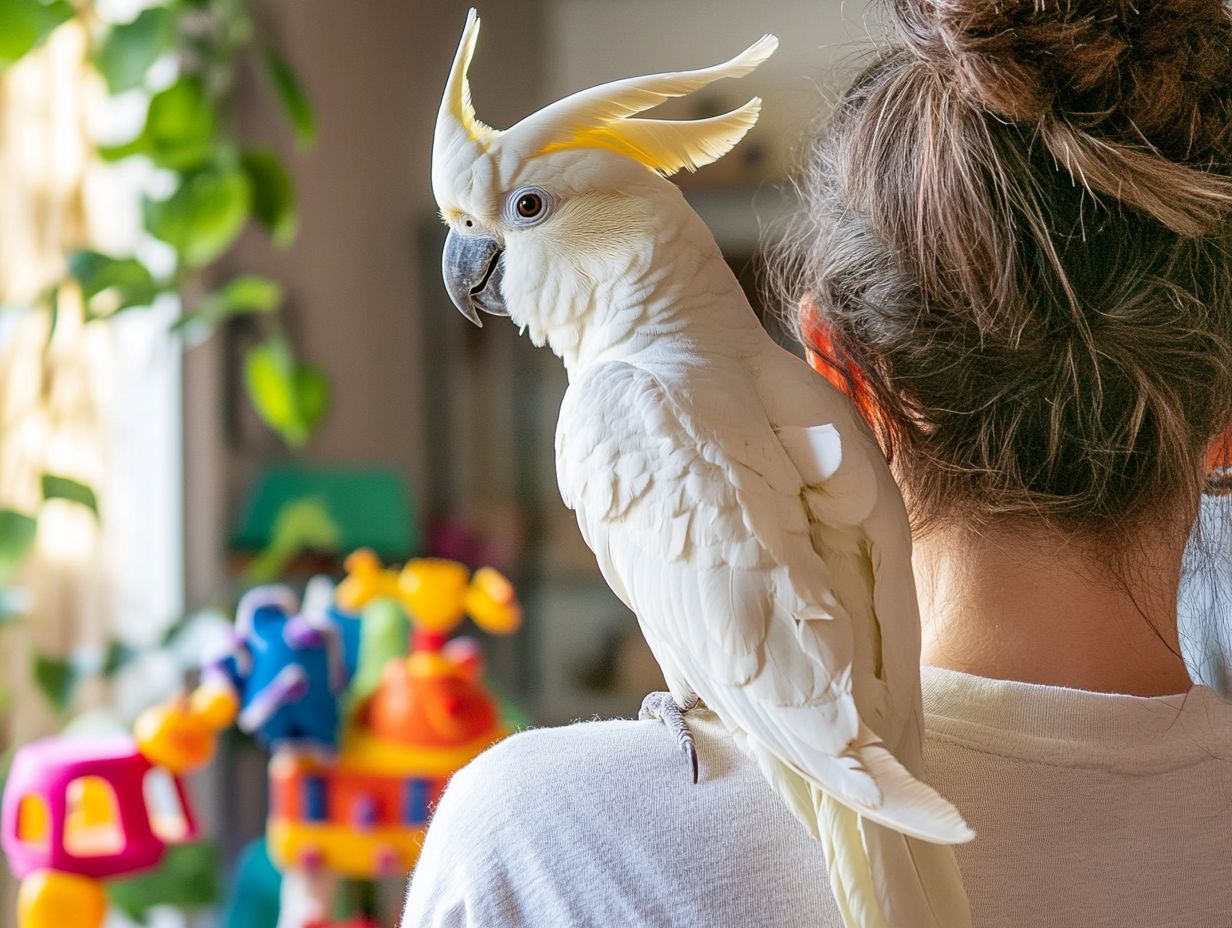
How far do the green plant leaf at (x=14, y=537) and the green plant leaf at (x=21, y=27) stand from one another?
63cm

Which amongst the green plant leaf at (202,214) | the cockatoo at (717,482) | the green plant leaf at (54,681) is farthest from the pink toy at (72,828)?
the cockatoo at (717,482)

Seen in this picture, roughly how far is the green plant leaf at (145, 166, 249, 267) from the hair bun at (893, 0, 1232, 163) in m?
1.46

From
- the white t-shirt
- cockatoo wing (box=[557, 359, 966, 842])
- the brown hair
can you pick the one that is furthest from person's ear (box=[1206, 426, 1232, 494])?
cockatoo wing (box=[557, 359, 966, 842])

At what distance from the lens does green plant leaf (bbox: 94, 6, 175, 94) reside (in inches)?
70.0

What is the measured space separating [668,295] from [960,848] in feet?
1.20

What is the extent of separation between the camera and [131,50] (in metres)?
1.79

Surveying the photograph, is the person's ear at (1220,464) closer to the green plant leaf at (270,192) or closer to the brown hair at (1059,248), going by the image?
the brown hair at (1059,248)

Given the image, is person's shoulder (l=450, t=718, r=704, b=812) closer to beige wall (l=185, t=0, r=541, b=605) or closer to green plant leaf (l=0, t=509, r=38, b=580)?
green plant leaf (l=0, t=509, r=38, b=580)

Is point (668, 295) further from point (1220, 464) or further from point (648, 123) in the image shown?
point (1220, 464)

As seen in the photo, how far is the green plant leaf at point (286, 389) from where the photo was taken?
199cm

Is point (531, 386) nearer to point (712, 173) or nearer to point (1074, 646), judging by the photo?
point (712, 173)

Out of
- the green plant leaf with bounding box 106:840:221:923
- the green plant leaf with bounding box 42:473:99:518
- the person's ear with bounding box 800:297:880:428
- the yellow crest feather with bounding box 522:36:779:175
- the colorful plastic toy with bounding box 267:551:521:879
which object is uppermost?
the yellow crest feather with bounding box 522:36:779:175

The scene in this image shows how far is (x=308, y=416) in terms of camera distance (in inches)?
79.7

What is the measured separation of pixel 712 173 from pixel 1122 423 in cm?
232
